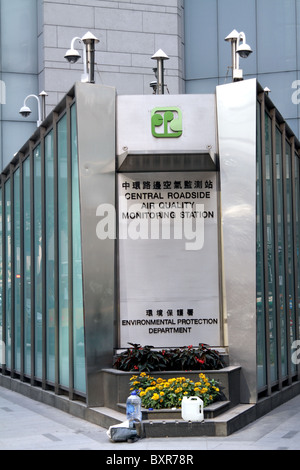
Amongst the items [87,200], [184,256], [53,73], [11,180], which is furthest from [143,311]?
[53,73]

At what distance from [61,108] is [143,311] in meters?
4.04

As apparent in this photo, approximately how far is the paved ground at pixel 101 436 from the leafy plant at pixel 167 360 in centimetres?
111

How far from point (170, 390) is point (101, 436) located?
123cm

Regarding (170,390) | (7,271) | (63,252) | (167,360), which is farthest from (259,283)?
(7,271)

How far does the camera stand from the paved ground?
11734 mm

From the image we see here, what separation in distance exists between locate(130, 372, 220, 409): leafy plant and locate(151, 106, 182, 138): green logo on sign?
4.12 meters

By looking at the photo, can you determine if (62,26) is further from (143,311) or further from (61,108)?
(143,311)

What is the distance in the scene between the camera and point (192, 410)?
12.4 m

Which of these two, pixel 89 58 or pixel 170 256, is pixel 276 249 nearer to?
pixel 170 256

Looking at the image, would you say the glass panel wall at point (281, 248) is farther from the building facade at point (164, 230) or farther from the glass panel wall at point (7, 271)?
the glass panel wall at point (7, 271)

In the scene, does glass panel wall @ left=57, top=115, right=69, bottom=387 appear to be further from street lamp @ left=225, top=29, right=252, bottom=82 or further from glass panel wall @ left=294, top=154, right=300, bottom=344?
glass panel wall @ left=294, top=154, right=300, bottom=344

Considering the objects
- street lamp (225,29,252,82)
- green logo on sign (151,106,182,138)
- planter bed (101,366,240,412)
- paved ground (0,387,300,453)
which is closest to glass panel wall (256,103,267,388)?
street lamp (225,29,252,82)

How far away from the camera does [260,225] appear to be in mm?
15109

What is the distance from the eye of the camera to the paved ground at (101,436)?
38.5 ft
